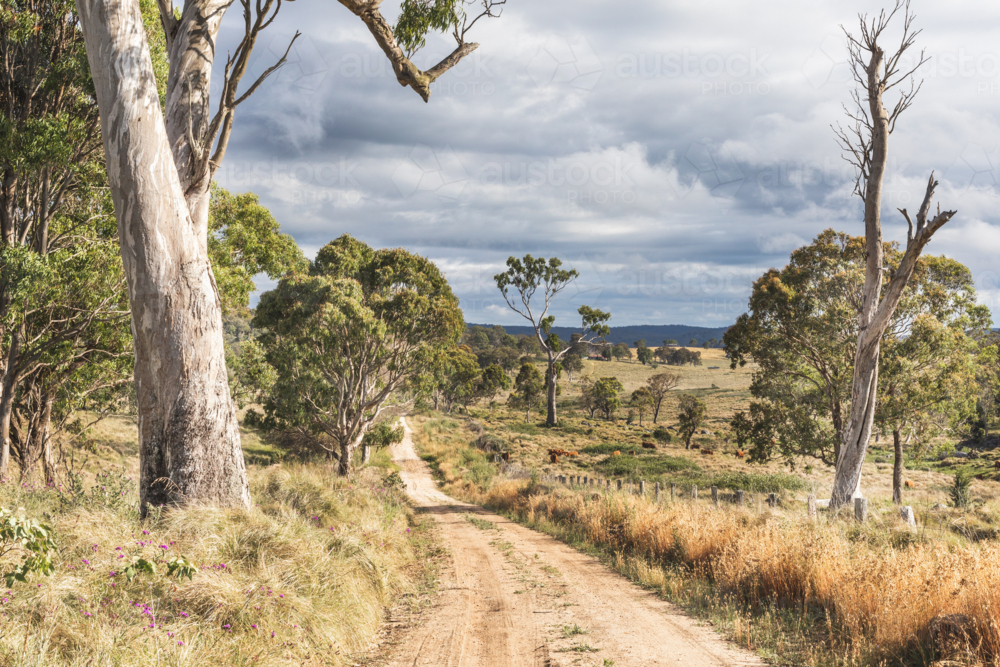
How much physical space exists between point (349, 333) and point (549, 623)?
48.5ft

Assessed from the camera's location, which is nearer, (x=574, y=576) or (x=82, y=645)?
(x=82, y=645)

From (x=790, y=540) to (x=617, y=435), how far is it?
1841 inches

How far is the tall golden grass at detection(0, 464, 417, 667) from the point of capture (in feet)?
12.9

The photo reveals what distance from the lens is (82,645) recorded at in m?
3.89

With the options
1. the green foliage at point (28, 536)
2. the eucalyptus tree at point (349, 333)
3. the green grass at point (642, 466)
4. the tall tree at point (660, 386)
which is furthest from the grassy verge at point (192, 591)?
the tall tree at point (660, 386)

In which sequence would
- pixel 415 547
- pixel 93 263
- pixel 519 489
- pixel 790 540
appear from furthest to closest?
pixel 519 489, pixel 415 547, pixel 93 263, pixel 790 540

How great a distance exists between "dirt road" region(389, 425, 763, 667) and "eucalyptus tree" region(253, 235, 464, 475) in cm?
1054

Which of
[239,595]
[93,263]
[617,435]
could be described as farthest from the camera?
[617,435]

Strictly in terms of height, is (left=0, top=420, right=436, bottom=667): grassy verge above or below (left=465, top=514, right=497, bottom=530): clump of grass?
above

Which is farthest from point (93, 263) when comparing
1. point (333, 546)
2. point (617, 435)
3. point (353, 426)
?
point (617, 435)

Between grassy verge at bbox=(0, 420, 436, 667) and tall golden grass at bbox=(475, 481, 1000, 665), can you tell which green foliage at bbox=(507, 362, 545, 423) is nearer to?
tall golden grass at bbox=(475, 481, 1000, 665)

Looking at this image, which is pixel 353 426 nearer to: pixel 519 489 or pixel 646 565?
pixel 519 489

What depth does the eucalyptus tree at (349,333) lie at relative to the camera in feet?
62.2

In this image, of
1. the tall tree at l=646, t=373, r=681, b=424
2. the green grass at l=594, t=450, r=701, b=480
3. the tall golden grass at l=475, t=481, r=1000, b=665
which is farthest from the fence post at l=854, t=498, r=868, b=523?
the tall tree at l=646, t=373, r=681, b=424
